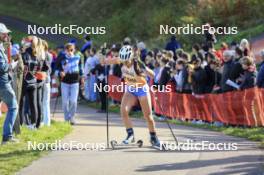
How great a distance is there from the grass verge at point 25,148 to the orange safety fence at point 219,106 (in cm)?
235

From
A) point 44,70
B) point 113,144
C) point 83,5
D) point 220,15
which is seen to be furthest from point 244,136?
point 83,5

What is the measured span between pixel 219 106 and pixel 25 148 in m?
6.72

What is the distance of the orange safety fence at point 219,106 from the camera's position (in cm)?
1582

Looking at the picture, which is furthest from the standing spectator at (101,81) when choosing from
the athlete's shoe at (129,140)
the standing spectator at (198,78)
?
the athlete's shoe at (129,140)

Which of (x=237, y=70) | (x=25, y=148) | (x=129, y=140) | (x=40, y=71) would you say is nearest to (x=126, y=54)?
(x=129, y=140)

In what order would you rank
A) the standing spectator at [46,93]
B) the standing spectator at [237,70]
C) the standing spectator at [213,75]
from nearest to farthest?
the standing spectator at [46,93]
the standing spectator at [237,70]
the standing spectator at [213,75]

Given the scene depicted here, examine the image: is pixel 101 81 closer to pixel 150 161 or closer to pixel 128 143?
pixel 128 143

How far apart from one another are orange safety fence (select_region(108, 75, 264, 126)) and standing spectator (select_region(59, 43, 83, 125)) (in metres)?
2.07

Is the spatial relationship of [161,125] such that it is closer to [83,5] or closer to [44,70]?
[44,70]

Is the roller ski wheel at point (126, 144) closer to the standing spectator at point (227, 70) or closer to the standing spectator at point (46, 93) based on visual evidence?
the standing spectator at point (46, 93)

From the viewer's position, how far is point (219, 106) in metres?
17.5

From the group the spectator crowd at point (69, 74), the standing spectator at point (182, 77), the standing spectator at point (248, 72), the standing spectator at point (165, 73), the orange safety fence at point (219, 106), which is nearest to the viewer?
the spectator crowd at point (69, 74)

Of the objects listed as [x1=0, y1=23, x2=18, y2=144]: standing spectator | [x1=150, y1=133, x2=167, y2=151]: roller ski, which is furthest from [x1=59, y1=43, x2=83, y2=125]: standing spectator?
[x1=150, y1=133, x2=167, y2=151]: roller ski

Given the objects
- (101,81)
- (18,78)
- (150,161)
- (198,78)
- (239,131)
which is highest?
(101,81)
